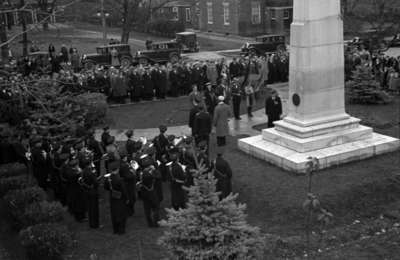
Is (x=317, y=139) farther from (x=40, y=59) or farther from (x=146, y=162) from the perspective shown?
(x=40, y=59)

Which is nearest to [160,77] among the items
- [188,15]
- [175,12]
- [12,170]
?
[12,170]

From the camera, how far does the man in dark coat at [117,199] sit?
10.5 metres

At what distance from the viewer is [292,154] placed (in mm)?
13578

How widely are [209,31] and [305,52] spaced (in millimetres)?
37069

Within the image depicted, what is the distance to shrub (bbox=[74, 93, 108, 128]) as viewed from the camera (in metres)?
14.5

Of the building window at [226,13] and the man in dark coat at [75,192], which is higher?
the building window at [226,13]

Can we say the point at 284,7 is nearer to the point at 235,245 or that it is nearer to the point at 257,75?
the point at 257,75

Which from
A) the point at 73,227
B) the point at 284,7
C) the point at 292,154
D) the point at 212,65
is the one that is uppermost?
the point at 284,7

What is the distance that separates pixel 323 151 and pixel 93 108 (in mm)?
6170

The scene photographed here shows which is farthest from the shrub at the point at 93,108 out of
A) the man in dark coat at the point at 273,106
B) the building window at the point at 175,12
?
the building window at the point at 175,12

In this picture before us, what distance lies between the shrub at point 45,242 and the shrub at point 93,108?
5.46 m

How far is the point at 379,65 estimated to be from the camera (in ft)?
78.4

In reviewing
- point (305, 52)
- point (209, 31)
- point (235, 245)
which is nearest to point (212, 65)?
point (305, 52)

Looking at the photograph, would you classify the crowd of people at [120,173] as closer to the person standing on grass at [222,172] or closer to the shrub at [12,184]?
the person standing on grass at [222,172]
